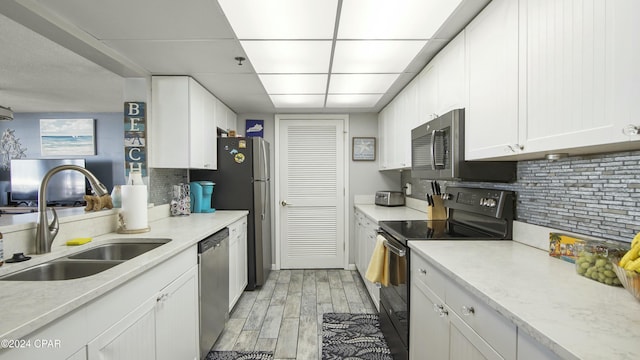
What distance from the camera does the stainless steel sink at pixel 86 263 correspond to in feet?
4.44

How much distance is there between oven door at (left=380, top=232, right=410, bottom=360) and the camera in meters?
1.84

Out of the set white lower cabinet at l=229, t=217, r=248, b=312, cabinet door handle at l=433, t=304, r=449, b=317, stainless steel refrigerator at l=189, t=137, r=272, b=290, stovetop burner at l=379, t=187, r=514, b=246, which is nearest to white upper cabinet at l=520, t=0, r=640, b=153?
stovetop burner at l=379, t=187, r=514, b=246

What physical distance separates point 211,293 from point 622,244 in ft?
7.60

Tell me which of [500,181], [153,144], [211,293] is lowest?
[211,293]

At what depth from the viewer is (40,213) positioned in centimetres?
147

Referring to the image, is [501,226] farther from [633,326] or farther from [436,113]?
[633,326]

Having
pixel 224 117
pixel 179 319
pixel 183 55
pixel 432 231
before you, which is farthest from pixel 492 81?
→ pixel 224 117

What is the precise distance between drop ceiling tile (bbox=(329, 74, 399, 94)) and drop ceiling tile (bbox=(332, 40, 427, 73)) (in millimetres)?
129

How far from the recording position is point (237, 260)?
9.92 ft

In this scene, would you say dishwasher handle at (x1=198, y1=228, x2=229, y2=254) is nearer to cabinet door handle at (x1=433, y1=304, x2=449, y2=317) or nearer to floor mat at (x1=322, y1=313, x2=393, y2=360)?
floor mat at (x1=322, y1=313, x2=393, y2=360)

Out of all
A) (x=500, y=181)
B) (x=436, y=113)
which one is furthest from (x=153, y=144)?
(x=500, y=181)

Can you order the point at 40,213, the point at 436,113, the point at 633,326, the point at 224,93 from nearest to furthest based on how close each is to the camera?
the point at 633,326 → the point at 40,213 → the point at 436,113 → the point at 224,93

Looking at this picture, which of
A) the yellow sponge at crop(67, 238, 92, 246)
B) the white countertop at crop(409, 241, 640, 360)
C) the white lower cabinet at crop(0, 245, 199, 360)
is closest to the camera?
the white countertop at crop(409, 241, 640, 360)

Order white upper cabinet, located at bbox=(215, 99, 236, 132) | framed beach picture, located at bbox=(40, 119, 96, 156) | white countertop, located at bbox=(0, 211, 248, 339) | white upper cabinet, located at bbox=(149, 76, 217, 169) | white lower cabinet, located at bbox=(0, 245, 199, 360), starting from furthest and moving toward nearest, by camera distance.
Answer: white upper cabinet, located at bbox=(215, 99, 236, 132) → white upper cabinet, located at bbox=(149, 76, 217, 169) → framed beach picture, located at bbox=(40, 119, 96, 156) → white lower cabinet, located at bbox=(0, 245, 199, 360) → white countertop, located at bbox=(0, 211, 248, 339)
